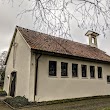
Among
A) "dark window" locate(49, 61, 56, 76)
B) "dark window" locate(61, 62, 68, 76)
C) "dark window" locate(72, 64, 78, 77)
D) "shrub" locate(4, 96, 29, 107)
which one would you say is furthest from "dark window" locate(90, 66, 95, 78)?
"shrub" locate(4, 96, 29, 107)

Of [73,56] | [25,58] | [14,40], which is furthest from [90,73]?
[14,40]

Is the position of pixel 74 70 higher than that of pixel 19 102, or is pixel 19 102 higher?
pixel 74 70

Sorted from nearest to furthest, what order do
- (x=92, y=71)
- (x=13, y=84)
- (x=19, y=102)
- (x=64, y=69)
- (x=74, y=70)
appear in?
1. (x=19, y=102)
2. (x=64, y=69)
3. (x=13, y=84)
4. (x=74, y=70)
5. (x=92, y=71)

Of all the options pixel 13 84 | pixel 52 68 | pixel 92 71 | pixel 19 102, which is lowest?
pixel 19 102

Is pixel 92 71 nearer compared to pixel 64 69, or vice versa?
pixel 64 69

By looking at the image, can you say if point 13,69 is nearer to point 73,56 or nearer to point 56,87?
point 56,87

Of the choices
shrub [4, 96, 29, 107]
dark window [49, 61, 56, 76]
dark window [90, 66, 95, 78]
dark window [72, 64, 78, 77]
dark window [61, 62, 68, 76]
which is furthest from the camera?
dark window [90, 66, 95, 78]

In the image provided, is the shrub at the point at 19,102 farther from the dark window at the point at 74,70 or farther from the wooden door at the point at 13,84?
the dark window at the point at 74,70

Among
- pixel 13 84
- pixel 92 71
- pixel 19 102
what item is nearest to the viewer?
pixel 19 102

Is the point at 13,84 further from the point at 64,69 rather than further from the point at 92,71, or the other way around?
the point at 92,71

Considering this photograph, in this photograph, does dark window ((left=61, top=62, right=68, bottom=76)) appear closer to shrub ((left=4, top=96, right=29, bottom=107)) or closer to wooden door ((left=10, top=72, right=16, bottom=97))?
shrub ((left=4, top=96, right=29, bottom=107))

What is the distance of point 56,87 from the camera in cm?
1342

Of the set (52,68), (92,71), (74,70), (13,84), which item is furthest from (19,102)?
(92,71)

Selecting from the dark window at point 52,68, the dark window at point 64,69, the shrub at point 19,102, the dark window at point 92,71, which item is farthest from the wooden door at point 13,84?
the dark window at point 92,71
